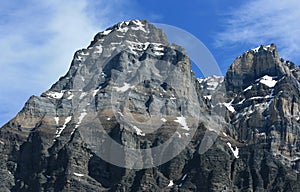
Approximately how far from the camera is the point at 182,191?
653 ft

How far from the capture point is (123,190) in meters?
200

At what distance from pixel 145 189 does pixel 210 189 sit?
1346 centimetres

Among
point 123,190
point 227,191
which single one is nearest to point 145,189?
point 123,190

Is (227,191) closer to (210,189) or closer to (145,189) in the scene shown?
(210,189)

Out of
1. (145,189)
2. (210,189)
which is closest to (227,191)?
(210,189)

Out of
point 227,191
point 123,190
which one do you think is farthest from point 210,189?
point 123,190

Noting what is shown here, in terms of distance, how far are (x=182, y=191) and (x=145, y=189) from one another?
7.68 m

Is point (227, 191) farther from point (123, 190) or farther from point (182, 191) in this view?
point (123, 190)

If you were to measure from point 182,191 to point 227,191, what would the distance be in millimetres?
9367

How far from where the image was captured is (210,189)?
656 feet

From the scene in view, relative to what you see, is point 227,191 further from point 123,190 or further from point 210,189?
point 123,190

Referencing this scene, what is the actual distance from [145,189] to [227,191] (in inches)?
668

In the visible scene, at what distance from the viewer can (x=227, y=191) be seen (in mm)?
199750

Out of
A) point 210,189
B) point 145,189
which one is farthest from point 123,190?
point 210,189
